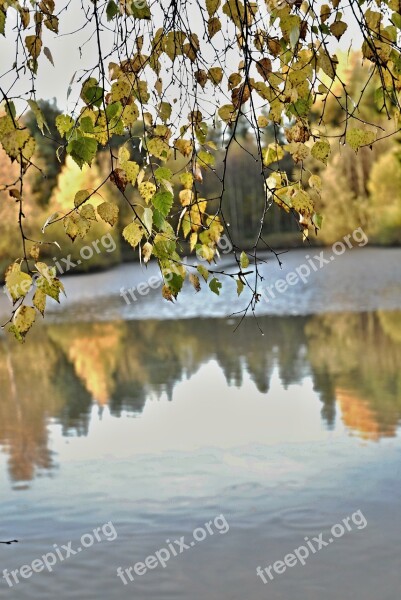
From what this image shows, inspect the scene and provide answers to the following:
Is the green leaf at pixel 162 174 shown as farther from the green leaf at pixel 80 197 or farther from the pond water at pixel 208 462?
the pond water at pixel 208 462

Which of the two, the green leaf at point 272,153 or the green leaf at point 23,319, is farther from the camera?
the green leaf at point 272,153

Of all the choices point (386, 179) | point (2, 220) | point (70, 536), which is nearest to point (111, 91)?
point (70, 536)

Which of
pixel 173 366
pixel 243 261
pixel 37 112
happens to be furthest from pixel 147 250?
pixel 173 366

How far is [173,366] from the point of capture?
11414 millimetres

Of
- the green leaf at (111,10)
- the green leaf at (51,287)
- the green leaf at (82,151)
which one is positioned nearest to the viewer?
the green leaf at (82,151)

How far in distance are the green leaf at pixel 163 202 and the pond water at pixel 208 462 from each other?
2.95 meters

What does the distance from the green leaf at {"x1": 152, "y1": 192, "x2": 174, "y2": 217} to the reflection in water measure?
486 cm

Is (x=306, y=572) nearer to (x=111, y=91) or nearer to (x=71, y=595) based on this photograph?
(x=71, y=595)

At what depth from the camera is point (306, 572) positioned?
4855 mm

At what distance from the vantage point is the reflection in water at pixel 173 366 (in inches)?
322

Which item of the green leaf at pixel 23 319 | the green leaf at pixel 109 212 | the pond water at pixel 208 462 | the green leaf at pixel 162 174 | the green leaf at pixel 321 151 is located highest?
the green leaf at pixel 321 151

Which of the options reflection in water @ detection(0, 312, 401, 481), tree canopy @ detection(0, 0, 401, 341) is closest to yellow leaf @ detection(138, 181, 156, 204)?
tree canopy @ detection(0, 0, 401, 341)

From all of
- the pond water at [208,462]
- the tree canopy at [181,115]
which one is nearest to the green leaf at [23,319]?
the tree canopy at [181,115]

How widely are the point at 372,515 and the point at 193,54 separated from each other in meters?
3.57
